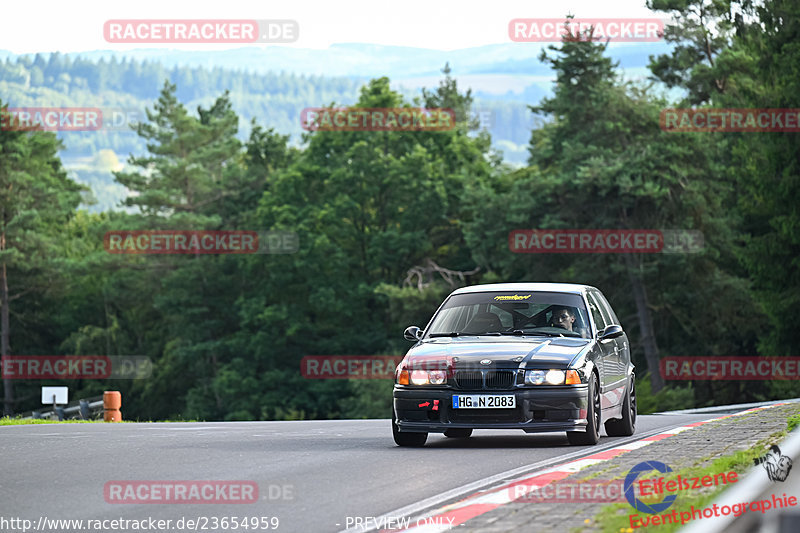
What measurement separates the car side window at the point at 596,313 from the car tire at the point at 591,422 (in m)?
1.38

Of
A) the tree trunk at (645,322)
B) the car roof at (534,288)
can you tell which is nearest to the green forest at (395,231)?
the tree trunk at (645,322)

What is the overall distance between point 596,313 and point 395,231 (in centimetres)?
5345

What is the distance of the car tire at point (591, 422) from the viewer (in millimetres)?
13133

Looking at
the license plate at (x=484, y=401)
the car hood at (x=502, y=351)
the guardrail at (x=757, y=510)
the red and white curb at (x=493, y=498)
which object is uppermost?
the car hood at (x=502, y=351)

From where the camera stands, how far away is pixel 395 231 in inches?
2692

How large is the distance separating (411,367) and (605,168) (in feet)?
137

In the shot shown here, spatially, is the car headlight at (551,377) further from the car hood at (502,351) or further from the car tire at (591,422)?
the car tire at (591,422)

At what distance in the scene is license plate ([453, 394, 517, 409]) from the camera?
1291 centimetres

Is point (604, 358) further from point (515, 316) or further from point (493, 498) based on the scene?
point (493, 498)

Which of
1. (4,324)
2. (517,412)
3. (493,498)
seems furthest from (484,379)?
(4,324)

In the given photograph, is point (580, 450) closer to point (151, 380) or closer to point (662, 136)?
point (662, 136)

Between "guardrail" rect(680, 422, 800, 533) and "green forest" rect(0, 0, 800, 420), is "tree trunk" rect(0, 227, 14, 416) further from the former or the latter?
"guardrail" rect(680, 422, 800, 533)

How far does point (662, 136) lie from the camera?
182 ft

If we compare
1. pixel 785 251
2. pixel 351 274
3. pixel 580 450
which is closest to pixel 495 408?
pixel 580 450
